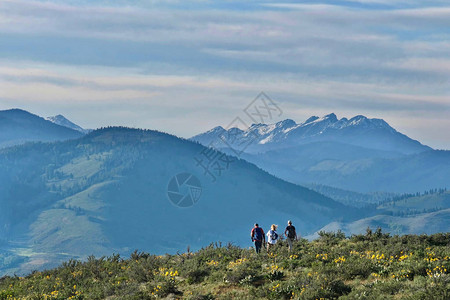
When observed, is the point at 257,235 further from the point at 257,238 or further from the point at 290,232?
the point at 290,232

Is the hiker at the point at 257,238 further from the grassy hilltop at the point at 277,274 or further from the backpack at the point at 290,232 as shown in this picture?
the backpack at the point at 290,232

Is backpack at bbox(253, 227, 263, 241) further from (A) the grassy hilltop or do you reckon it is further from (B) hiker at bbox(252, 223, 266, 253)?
(A) the grassy hilltop

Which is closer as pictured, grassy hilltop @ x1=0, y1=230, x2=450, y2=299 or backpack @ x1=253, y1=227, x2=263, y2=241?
grassy hilltop @ x1=0, y1=230, x2=450, y2=299

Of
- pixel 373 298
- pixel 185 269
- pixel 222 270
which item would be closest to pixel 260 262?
pixel 222 270

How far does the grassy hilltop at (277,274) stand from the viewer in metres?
23.5

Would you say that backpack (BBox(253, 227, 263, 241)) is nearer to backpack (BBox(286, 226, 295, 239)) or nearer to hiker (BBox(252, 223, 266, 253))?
hiker (BBox(252, 223, 266, 253))

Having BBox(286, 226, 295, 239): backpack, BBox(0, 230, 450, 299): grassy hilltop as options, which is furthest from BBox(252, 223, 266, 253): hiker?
BBox(286, 226, 295, 239): backpack

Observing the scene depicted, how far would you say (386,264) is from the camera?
86.6ft

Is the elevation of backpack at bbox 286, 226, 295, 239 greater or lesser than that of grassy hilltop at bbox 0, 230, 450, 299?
greater

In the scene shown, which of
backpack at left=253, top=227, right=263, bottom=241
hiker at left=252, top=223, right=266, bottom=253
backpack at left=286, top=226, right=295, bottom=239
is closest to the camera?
backpack at left=286, top=226, right=295, bottom=239

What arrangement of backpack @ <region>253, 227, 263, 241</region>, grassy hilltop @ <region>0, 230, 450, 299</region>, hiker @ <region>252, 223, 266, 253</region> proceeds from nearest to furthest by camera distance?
grassy hilltop @ <region>0, 230, 450, 299</region>, hiker @ <region>252, 223, 266, 253</region>, backpack @ <region>253, 227, 263, 241</region>

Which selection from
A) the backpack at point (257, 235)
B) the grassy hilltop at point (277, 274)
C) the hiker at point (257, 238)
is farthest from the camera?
the backpack at point (257, 235)

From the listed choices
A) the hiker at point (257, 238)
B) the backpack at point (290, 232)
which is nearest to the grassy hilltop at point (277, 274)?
the backpack at point (290, 232)

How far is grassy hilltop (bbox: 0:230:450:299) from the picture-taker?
23.5 meters
